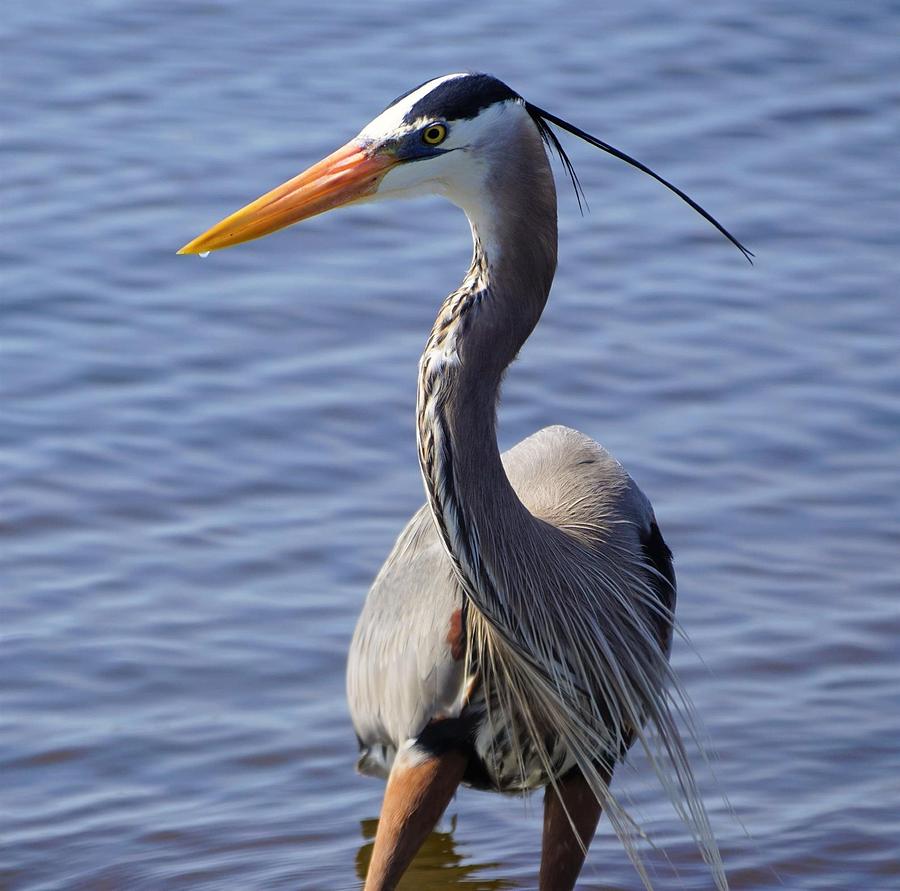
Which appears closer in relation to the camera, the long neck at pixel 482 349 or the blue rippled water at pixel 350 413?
the long neck at pixel 482 349

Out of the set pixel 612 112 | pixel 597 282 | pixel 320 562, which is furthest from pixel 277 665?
pixel 612 112

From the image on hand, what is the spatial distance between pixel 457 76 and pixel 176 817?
7.21ft

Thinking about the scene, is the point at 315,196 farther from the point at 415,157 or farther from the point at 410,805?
the point at 410,805

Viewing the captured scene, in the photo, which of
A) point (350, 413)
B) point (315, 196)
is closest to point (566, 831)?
point (315, 196)

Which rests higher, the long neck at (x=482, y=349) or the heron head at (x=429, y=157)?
the heron head at (x=429, y=157)

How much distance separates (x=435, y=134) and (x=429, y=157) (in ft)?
0.14

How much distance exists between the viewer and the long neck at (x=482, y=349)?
329cm

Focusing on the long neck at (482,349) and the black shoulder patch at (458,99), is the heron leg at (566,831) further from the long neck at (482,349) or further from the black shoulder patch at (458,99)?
the black shoulder patch at (458,99)

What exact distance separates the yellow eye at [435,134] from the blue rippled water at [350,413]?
5.15 feet

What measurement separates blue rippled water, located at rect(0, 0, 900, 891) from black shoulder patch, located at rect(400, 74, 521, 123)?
5.27ft

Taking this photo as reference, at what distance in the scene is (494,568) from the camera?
11.3ft

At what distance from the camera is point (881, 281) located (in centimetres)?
707

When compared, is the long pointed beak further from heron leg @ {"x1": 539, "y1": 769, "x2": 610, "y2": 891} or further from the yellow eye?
heron leg @ {"x1": 539, "y1": 769, "x2": 610, "y2": 891}

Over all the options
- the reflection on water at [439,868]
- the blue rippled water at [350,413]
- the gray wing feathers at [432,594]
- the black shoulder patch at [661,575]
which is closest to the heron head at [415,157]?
the gray wing feathers at [432,594]
